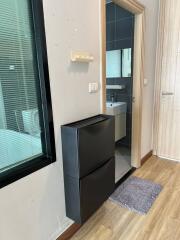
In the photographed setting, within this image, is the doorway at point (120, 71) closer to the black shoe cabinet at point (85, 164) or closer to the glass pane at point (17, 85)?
the black shoe cabinet at point (85, 164)

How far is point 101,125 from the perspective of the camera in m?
1.65

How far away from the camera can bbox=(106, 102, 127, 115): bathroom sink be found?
290cm

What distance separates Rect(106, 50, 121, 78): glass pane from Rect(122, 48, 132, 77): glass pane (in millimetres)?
80

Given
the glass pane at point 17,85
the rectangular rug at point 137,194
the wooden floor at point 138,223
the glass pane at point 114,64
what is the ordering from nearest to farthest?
the glass pane at point 17,85 < the wooden floor at point 138,223 < the rectangular rug at point 137,194 < the glass pane at point 114,64

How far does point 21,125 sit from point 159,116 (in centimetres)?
240

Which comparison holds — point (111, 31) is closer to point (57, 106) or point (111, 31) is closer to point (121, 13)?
point (121, 13)

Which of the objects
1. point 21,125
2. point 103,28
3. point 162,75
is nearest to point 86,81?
point 103,28

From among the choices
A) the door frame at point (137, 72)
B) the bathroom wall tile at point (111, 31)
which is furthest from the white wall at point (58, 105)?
the bathroom wall tile at point (111, 31)

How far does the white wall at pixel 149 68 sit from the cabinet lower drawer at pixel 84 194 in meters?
1.46

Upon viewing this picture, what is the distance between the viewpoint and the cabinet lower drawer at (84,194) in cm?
152

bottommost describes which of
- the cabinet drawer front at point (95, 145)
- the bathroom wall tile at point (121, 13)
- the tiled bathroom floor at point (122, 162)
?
the tiled bathroom floor at point (122, 162)

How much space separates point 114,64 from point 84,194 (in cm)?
242

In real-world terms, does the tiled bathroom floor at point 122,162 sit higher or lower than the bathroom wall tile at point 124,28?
lower

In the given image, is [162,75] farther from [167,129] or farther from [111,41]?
[111,41]
